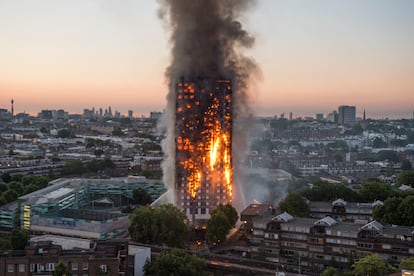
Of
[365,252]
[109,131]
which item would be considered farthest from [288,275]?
[109,131]

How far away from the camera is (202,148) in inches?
1490

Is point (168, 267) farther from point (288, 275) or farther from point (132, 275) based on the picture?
point (288, 275)

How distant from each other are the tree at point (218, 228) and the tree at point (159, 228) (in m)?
1.80

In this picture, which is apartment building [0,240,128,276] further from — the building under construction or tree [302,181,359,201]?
tree [302,181,359,201]

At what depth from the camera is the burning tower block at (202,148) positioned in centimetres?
3738

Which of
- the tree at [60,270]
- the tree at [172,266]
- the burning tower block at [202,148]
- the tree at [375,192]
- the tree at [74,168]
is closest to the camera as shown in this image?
the tree at [60,270]

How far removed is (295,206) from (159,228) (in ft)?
27.2

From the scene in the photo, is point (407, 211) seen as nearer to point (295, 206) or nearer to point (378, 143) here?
point (295, 206)

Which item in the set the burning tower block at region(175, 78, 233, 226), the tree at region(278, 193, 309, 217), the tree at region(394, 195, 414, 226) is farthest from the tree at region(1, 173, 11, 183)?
the tree at region(394, 195, 414, 226)

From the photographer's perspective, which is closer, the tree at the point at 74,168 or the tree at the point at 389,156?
the tree at the point at 74,168

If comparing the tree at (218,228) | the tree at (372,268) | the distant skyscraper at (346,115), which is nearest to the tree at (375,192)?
the tree at (218,228)

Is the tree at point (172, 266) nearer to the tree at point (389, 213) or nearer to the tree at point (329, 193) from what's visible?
the tree at point (389, 213)

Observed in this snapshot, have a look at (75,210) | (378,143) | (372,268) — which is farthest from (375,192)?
(378,143)

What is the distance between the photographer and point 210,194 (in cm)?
3744
